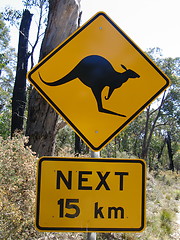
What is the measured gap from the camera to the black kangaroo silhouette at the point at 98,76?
87.4 inches

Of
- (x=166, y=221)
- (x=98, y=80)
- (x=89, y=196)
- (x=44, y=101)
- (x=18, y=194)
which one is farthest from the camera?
(x=166, y=221)

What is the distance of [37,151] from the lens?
5.25 meters

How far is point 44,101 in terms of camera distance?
16.4ft

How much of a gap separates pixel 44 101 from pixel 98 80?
2896 mm

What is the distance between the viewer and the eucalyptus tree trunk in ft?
16.4

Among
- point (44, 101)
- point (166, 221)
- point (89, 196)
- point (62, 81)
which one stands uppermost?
point (44, 101)

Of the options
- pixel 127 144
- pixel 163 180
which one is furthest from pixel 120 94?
pixel 127 144

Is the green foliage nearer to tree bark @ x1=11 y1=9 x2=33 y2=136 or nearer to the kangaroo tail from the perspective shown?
tree bark @ x1=11 y1=9 x2=33 y2=136

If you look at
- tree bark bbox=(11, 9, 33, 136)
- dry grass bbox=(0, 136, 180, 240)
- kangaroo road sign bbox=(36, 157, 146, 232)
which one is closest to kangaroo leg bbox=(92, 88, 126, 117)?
kangaroo road sign bbox=(36, 157, 146, 232)

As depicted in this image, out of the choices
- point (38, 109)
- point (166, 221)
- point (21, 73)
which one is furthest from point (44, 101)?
point (21, 73)

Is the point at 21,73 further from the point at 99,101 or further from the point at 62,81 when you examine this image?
the point at 99,101

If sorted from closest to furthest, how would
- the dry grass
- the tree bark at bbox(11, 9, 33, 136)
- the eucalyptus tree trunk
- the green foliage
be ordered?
1. the dry grass
2. the eucalyptus tree trunk
3. the green foliage
4. the tree bark at bbox(11, 9, 33, 136)

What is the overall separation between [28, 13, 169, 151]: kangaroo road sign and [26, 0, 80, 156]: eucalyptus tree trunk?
9.16 feet

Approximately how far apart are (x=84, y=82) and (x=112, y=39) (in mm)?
421
